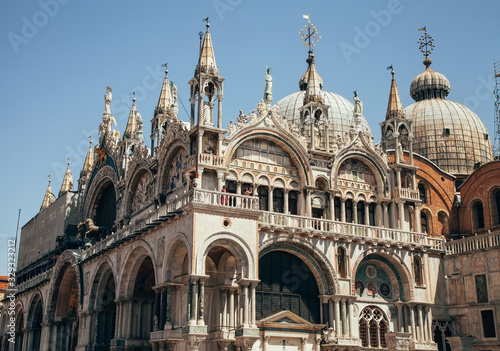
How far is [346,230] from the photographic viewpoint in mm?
37688

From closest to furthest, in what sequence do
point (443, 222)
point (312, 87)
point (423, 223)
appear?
1. point (312, 87)
2. point (423, 223)
3. point (443, 222)

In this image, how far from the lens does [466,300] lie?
129 ft

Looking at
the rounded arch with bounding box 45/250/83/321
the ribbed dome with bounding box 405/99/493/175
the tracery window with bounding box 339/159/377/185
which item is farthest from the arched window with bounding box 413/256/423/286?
the rounded arch with bounding box 45/250/83/321

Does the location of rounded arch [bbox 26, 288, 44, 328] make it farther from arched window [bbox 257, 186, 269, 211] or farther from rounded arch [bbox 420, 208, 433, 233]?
rounded arch [bbox 420, 208, 433, 233]

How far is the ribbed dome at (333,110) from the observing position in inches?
2319

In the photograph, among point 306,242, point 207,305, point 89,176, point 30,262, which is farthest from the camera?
point 30,262

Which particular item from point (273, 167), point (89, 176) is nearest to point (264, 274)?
point (273, 167)

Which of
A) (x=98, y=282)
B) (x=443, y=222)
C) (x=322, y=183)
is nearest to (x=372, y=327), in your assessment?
(x=322, y=183)

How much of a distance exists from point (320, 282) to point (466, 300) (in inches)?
379

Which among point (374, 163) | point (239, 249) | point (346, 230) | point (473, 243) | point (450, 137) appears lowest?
point (239, 249)

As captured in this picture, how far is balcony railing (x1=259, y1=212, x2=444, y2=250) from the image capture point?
35.5 m

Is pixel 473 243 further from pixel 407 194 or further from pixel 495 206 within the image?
pixel 495 206

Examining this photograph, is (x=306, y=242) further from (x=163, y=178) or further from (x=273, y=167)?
(x=163, y=178)

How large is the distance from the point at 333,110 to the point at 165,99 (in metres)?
21.0
